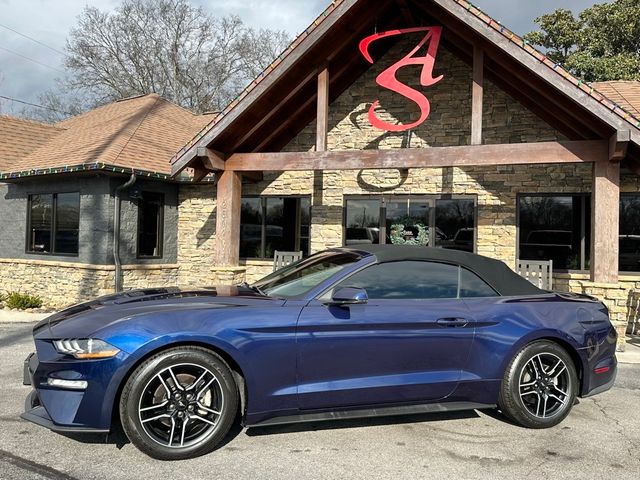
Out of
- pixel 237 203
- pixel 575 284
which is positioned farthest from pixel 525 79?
pixel 237 203

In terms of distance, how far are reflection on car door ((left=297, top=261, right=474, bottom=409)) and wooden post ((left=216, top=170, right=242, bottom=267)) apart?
19.0 feet

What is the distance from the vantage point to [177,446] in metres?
3.34

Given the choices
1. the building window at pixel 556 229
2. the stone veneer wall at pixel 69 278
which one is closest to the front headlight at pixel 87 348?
the stone veneer wall at pixel 69 278

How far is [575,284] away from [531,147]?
2.49 metres

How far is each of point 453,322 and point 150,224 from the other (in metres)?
8.94

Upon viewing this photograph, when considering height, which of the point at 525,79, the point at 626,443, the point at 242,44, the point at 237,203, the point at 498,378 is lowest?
the point at 626,443

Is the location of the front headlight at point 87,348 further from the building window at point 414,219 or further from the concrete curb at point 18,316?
the building window at point 414,219

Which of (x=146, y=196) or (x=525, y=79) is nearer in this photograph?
(x=525, y=79)

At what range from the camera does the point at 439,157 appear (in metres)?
8.00

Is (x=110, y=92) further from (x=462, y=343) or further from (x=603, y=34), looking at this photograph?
(x=462, y=343)

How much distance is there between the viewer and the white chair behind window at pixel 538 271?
349 inches

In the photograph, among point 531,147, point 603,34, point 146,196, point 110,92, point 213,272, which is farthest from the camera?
point 110,92

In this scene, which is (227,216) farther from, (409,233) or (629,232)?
(629,232)

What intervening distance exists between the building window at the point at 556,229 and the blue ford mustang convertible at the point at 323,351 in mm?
5242
